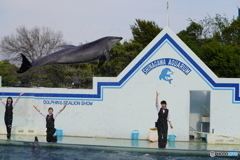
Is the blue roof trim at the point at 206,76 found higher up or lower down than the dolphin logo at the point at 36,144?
higher up

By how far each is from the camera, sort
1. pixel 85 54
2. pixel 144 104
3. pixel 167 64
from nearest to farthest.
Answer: pixel 167 64, pixel 144 104, pixel 85 54

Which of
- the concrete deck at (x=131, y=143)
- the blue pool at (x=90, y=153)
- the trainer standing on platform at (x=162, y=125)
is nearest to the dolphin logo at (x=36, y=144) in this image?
the blue pool at (x=90, y=153)

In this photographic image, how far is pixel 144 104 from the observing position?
48.9 feet

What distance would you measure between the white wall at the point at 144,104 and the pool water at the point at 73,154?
1.87 meters

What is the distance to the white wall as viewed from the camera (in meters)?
14.6

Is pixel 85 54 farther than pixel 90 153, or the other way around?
pixel 85 54

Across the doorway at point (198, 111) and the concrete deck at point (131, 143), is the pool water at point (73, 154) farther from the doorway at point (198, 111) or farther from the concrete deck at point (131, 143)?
the doorway at point (198, 111)

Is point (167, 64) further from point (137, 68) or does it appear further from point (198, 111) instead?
point (198, 111)

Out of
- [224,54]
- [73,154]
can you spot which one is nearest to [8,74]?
[224,54]

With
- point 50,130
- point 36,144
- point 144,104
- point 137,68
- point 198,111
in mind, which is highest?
point 137,68

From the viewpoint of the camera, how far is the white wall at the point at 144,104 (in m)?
14.6

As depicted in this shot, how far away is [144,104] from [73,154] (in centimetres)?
328

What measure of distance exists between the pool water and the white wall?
187 centimetres

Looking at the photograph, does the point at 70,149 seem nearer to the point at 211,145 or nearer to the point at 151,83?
the point at 151,83
